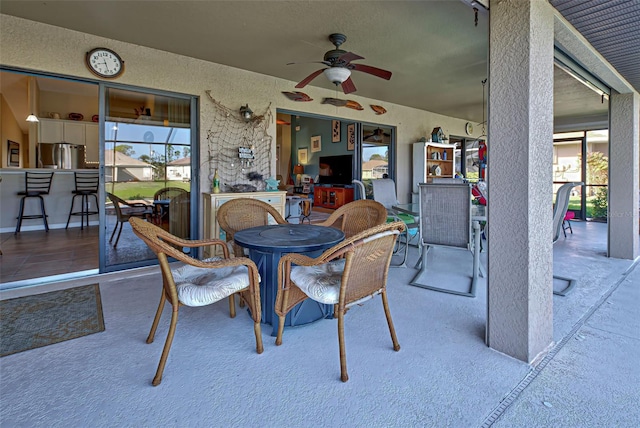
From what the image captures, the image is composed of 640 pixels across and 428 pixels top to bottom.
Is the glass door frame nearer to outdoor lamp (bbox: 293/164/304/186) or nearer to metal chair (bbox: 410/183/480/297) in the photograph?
metal chair (bbox: 410/183/480/297)

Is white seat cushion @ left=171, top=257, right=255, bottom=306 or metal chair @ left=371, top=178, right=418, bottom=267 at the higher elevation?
metal chair @ left=371, top=178, right=418, bottom=267

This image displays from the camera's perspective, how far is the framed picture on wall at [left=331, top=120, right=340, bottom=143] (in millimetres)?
8697

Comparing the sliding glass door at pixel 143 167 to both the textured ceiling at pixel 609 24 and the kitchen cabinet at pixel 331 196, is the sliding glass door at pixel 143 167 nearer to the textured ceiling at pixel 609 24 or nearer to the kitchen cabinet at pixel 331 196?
the textured ceiling at pixel 609 24

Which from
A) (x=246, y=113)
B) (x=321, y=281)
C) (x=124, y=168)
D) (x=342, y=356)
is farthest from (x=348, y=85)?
(x=342, y=356)

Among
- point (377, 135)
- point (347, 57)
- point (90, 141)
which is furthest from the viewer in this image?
point (90, 141)

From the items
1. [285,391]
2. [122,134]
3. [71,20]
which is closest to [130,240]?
[122,134]

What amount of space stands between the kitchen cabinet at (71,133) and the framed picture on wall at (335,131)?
5439 mm

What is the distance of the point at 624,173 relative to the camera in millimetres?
4062

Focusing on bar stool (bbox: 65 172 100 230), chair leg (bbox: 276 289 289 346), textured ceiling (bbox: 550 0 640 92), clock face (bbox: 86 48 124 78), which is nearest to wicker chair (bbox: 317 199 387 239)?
chair leg (bbox: 276 289 289 346)

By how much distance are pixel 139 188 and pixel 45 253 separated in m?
1.72

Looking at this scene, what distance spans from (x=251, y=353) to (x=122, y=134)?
3.02m

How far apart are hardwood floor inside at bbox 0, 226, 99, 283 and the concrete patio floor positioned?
1.70 meters

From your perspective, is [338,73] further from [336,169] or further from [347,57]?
[336,169]

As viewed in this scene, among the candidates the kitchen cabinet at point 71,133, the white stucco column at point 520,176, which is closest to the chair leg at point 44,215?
the kitchen cabinet at point 71,133
